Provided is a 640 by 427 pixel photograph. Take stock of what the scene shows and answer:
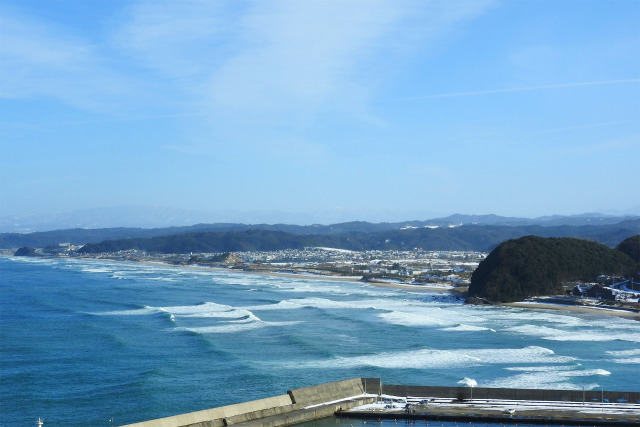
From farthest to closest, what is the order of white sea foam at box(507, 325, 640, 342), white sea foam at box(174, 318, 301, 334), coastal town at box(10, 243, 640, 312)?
1. coastal town at box(10, 243, 640, 312)
2. white sea foam at box(174, 318, 301, 334)
3. white sea foam at box(507, 325, 640, 342)

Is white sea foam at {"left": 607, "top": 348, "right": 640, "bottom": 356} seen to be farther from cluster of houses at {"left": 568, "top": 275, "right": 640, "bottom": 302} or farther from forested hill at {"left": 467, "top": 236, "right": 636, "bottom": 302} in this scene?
forested hill at {"left": 467, "top": 236, "right": 636, "bottom": 302}

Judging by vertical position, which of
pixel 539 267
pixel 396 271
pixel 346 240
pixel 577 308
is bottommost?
pixel 577 308

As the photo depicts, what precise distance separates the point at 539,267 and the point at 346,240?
4838 inches

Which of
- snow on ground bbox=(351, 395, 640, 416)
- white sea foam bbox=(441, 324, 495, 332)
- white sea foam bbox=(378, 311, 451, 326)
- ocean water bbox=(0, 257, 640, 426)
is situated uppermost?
snow on ground bbox=(351, 395, 640, 416)

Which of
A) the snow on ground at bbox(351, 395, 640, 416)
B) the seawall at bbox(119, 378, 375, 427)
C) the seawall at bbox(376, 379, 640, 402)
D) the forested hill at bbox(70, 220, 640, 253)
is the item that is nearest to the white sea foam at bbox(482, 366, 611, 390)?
the seawall at bbox(376, 379, 640, 402)

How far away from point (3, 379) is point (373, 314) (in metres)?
24.8

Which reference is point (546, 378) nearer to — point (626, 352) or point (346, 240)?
point (626, 352)

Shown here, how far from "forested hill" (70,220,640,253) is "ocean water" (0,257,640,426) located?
103651 millimetres

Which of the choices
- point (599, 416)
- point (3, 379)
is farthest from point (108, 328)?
point (599, 416)

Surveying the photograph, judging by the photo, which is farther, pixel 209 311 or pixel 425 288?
pixel 425 288

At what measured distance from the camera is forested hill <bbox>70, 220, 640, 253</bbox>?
157125 millimetres

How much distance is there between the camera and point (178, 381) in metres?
25.4

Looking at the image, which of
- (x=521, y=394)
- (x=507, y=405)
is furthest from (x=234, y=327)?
A: (x=507, y=405)

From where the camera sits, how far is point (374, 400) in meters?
20.1
